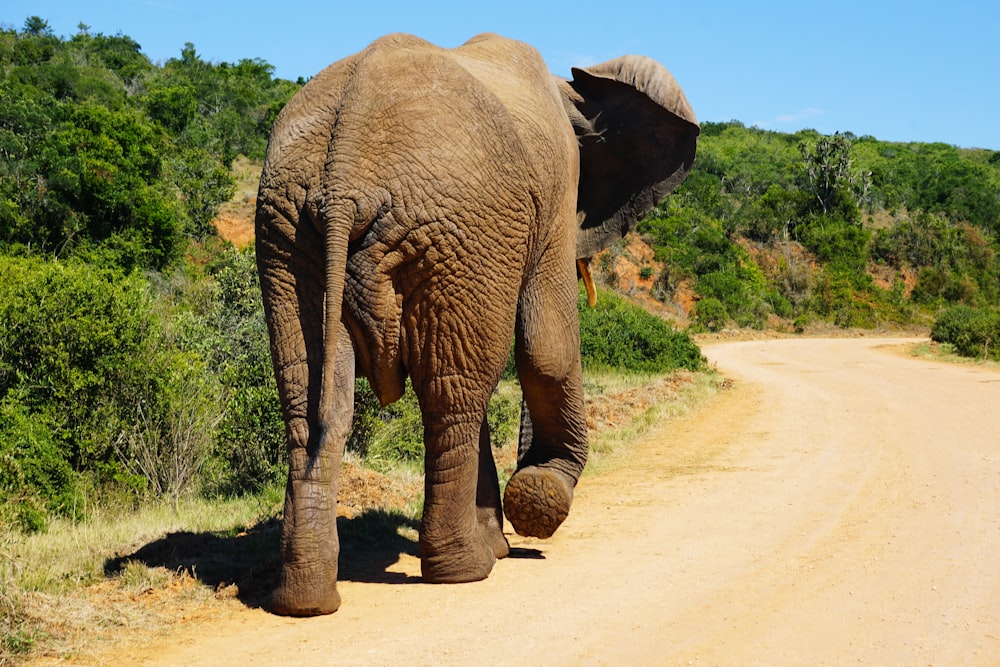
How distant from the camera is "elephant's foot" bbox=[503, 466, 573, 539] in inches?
221

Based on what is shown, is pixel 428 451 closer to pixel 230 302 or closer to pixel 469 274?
pixel 469 274

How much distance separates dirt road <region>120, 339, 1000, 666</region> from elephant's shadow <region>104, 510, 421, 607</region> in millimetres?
226

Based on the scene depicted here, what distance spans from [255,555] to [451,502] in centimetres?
126

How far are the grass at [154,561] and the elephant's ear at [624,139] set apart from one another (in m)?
2.36

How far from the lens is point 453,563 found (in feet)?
16.4

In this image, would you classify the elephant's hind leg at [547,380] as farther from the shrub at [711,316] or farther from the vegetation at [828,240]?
the vegetation at [828,240]

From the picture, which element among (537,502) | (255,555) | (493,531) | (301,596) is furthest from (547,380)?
(301,596)

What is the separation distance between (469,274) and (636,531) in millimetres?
2684

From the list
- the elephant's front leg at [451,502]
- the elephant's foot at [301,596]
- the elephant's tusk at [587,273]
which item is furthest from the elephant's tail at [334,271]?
the elephant's tusk at [587,273]

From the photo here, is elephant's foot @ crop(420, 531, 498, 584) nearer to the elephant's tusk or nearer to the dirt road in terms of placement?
the dirt road

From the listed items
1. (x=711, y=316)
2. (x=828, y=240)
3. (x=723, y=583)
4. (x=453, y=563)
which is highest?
(x=828, y=240)

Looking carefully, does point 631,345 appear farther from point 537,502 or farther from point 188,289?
point 537,502

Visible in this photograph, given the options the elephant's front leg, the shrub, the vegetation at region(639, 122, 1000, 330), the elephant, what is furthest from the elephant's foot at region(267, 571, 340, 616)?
the vegetation at region(639, 122, 1000, 330)

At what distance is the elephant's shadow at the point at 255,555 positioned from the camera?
4965 millimetres
